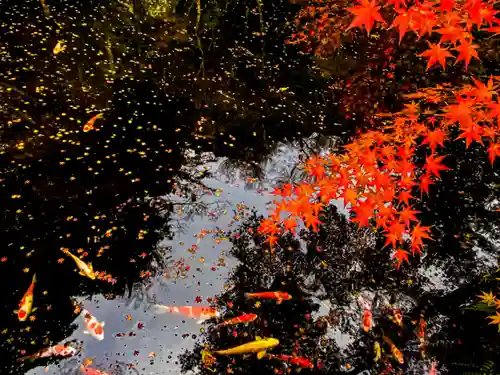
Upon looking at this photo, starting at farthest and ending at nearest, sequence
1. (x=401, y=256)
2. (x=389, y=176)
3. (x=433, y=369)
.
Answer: (x=389, y=176) → (x=401, y=256) → (x=433, y=369)

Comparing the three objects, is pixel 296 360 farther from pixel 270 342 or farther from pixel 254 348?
pixel 254 348

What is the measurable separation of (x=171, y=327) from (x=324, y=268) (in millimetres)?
2020

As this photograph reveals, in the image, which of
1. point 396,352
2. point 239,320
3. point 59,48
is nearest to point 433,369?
point 396,352

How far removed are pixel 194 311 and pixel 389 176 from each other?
123 inches

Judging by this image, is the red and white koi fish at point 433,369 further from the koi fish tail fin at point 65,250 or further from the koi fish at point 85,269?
the koi fish tail fin at point 65,250

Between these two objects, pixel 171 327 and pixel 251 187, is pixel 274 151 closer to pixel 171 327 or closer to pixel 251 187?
pixel 251 187

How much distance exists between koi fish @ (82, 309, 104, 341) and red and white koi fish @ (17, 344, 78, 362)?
205 mm

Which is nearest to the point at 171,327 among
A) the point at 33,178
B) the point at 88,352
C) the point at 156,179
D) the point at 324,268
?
the point at 88,352

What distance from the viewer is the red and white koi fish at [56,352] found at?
10.9 ft

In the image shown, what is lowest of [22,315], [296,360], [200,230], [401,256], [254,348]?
[296,360]

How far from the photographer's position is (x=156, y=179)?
17.6 ft

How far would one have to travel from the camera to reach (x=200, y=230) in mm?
4777

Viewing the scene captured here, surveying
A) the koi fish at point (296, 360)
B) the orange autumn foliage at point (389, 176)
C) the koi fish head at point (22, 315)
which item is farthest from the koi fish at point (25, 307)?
the orange autumn foliage at point (389, 176)

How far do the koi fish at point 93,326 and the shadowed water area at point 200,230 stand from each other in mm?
56
